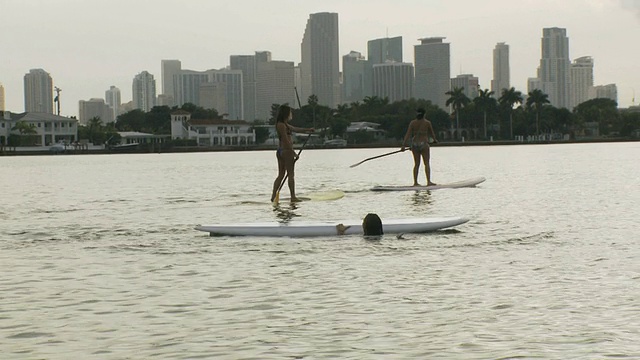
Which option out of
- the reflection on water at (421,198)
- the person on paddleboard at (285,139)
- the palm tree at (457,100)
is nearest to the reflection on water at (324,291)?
the person on paddleboard at (285,139)

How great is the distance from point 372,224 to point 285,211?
5872 mm

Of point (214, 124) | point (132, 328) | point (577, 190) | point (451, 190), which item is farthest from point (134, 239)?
point (214, 124)

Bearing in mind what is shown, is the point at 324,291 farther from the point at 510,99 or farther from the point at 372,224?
the point at 510,99

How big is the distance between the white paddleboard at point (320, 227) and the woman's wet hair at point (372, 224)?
0.12 m

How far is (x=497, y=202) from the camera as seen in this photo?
2469 cm

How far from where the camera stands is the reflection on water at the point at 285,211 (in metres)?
19.6

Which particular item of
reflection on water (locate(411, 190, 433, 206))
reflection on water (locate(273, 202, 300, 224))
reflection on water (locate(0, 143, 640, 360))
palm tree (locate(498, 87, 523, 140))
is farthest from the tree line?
reflection on water (locate(0, 143, 640, 360))

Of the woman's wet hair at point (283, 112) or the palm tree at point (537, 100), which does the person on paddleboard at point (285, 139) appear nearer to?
the woman's wet hair at point (283, 112)

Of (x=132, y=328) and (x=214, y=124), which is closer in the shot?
(x=132, y=328)

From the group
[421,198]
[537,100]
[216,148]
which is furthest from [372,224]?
[537,100]

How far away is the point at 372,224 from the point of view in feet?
51.3

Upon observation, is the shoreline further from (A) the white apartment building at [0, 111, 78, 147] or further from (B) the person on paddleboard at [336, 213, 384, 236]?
(B) the person on paddleboard at [336, 213, 384, 236]

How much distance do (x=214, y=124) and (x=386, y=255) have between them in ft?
512

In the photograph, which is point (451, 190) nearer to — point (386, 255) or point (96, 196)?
point (96, 196)
